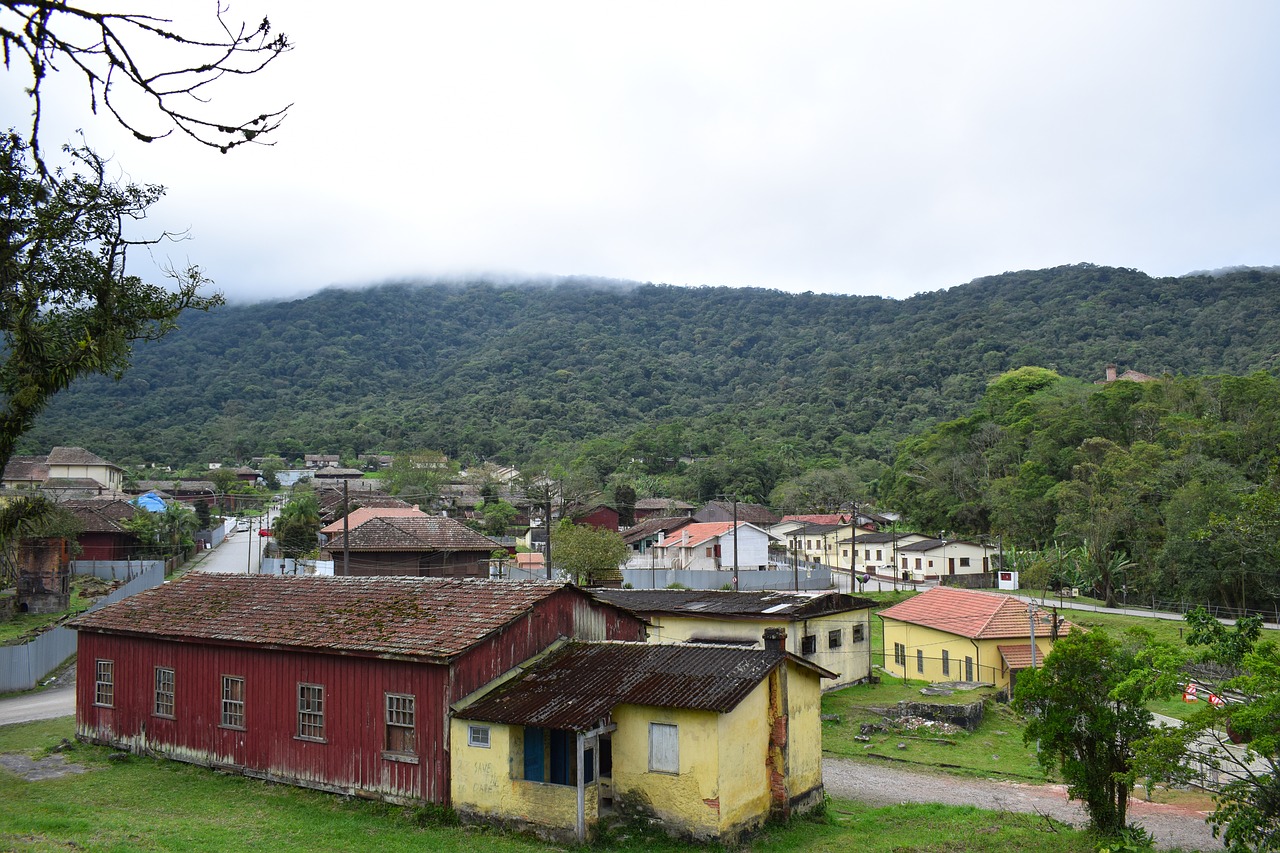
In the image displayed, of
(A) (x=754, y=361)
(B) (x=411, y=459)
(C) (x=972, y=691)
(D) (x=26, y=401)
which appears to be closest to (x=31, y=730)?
(D) (x=26, y=401)

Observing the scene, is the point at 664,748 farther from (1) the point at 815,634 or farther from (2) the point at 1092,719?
(1) the point at 815,634

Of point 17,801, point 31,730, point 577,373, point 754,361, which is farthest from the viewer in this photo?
point 754,361

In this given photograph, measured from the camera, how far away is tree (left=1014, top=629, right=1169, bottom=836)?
47.9 ft

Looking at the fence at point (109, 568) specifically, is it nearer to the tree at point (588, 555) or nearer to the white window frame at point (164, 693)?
the tree at point (588, 555)

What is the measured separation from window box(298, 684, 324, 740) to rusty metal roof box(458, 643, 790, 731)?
3.44 m

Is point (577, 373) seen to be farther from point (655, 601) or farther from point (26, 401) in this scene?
point (26, 401)

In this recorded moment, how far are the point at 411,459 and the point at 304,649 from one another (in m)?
77.1

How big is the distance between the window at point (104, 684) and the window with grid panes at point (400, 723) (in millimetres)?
8593

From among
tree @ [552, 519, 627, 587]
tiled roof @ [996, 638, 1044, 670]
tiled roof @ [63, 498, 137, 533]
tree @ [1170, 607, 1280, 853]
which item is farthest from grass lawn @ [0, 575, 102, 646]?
tree @ [1170, 607, 1280, 853]

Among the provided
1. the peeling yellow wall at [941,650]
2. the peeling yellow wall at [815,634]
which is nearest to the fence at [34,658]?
the peeling yellow wall at [815,634]

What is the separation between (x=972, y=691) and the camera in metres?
29.2

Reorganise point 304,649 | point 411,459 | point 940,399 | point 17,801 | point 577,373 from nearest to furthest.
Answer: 1. point 17,801
2. point 304,649
3. point 411,459
4. point 940,399
5. point 577,373

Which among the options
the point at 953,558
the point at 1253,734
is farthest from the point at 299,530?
the point at 1253,734

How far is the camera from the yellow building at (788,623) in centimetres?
2955
